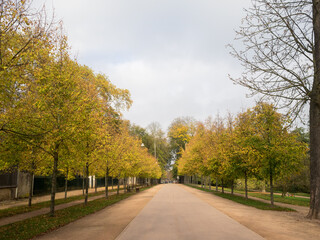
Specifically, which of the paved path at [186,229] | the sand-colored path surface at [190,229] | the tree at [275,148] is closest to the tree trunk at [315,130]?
the sand-colored path surface at [190,229]

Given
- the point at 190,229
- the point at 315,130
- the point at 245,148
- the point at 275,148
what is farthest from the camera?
the point at 245,148

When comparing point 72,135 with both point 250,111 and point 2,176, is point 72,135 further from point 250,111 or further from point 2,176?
point 250,111

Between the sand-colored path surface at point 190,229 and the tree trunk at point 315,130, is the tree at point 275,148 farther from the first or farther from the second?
the sand-colored path surface at point 190,229

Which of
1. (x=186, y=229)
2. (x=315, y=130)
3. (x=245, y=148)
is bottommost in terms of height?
(x=186, y=229)

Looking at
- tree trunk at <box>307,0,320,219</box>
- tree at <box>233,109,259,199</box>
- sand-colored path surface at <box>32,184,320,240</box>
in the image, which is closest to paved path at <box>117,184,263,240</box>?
sand-colored path surface at <box>32,184,320,240</box>

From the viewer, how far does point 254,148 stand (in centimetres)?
1563

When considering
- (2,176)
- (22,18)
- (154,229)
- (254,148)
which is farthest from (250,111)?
(2,176)

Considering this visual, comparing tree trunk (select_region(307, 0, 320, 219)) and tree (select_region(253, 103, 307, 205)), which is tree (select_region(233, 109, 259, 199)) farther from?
tree trunk (select_region(307, 0, 320, 219))

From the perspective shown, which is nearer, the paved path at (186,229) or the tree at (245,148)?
the paved path at (186,229)

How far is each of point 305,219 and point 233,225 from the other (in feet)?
13.3

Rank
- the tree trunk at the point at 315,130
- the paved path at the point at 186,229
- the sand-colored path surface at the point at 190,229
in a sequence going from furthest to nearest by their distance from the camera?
the tree trunk at the point at 315,130 → the sand-colored path surface at the point at 190,229 → the paved path at the point at 186,229

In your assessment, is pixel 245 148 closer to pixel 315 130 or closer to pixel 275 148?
pixel 275 148

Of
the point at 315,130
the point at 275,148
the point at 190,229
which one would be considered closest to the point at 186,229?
the point at 190,229

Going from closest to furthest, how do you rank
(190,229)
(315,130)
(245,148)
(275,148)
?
(190,229), (315,130), (275,148), (245,148)
